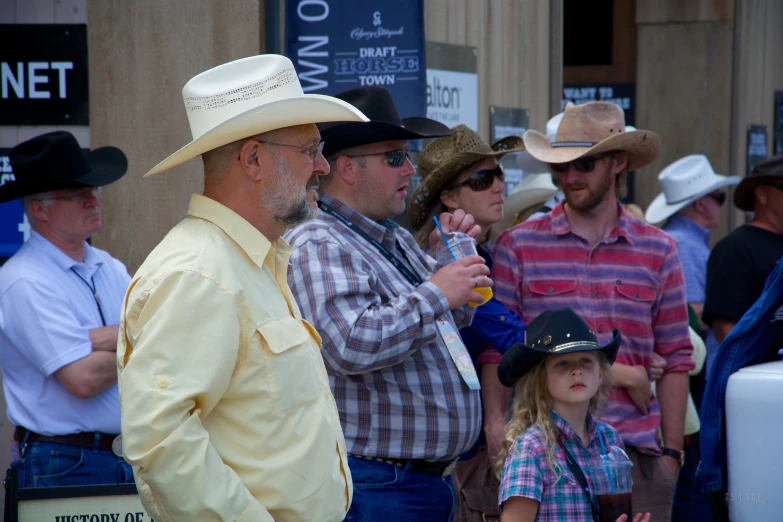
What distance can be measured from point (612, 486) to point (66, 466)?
7.08 ft

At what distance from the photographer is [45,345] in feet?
13.4

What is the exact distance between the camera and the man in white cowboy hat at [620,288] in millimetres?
4176

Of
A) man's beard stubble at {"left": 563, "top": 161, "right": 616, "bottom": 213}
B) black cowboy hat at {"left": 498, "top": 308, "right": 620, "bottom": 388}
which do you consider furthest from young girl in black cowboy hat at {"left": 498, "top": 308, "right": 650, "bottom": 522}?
man's beard stubble at {"left": 563, "top": 161, "right": 616, "bottom": 213}

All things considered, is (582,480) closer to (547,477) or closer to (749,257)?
(547,477)

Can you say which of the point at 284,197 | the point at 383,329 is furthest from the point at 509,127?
the point at 284,197

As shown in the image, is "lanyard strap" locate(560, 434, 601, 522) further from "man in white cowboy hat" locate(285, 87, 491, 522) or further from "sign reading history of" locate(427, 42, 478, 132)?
"sign reading history of" locate(427, 42, 478, 132)

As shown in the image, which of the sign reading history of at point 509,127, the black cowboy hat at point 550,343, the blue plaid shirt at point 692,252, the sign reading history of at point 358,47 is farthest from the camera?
the blue plaid shirt at point 692,252

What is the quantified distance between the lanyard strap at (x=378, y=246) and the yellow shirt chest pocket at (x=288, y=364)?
40.4 inches

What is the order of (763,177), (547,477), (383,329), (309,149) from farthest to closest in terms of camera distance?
(763,177)
(547,477)
(383,329)
(309,149)

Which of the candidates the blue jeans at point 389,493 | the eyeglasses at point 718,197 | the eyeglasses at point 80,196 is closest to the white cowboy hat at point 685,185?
the eyeglasses at point 718,197

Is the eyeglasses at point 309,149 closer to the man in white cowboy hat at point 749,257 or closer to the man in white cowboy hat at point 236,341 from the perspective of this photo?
the man in white cowboy hat at point 236,341

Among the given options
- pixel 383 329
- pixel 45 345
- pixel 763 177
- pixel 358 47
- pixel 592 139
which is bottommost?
pixel 45 345

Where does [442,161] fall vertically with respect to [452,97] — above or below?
below

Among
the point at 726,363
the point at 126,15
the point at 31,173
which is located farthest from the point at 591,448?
the point at 126,15
